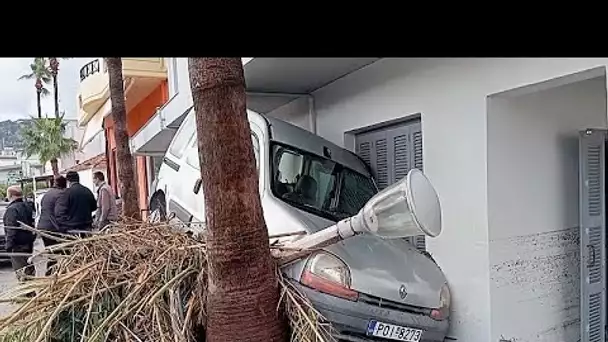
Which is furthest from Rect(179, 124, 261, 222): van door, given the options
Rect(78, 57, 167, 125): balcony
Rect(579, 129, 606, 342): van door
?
Rect(78, 57, 167, 125): balcony

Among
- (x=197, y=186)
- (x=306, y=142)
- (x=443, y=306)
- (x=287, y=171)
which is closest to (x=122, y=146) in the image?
(x=197, y=186)

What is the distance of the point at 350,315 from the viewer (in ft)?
14.3

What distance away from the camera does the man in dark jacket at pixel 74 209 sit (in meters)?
8.56

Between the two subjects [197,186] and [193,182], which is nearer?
[197,186]

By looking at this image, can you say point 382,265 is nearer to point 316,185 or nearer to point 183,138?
point 316,185

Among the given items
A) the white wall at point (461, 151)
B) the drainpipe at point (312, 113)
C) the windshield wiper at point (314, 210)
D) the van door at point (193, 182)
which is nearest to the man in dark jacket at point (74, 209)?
the van door at point (193, 182)

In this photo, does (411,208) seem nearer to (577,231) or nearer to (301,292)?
(301,292)

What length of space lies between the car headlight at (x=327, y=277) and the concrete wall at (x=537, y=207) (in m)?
1.61

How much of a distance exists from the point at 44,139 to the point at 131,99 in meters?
13.5

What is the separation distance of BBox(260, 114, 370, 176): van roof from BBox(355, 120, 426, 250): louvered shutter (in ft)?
0.78

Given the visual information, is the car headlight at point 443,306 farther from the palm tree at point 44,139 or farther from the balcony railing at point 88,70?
the palm tree at point 44,139

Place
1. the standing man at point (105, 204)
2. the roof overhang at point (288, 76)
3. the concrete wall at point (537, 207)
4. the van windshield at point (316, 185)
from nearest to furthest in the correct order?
the concrete wall at point (537, 207)
the van windshield at point (316, 185)
the roof overhang at point (288, 76)
the standing man at point (105, 204)

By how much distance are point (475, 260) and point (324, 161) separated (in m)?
1.85

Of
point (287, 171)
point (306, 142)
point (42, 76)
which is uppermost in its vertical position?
point (42, 76)
